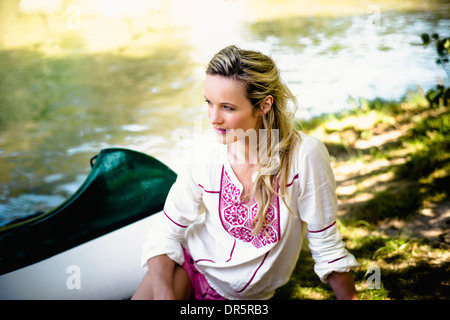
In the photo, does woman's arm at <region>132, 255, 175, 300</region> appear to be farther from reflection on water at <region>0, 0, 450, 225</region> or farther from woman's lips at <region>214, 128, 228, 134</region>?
reflection on water at <region>0, 0, 450, 225</region>

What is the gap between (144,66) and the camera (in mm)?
6711

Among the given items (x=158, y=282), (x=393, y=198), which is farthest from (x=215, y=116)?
(x=393, y=198)

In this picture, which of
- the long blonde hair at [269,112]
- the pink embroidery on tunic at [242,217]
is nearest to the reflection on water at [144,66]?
the pink embroidery on tunic at [242,217]

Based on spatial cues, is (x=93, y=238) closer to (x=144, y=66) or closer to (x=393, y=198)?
(x=393, y=198)

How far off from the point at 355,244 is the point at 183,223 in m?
1.11

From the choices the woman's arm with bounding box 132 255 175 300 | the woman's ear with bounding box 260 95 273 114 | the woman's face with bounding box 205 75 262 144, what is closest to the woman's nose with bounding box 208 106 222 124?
the woman's face with bounding box 205 75 262 144

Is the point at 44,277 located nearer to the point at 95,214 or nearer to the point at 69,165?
the point at 95,214

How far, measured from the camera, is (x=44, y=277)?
5.64 ft

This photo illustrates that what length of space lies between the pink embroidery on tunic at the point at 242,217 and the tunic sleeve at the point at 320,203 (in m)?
0.10

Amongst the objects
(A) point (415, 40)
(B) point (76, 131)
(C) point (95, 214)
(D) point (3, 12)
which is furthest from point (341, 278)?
(D) point (3, 12)

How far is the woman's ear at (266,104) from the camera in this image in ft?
4.42

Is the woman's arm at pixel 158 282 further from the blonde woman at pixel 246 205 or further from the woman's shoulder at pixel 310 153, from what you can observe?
the woman's shoulder at pixel 310 153

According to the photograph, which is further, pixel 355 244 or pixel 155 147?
pixel 155 147

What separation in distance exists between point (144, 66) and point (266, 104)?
5640 millimetres
